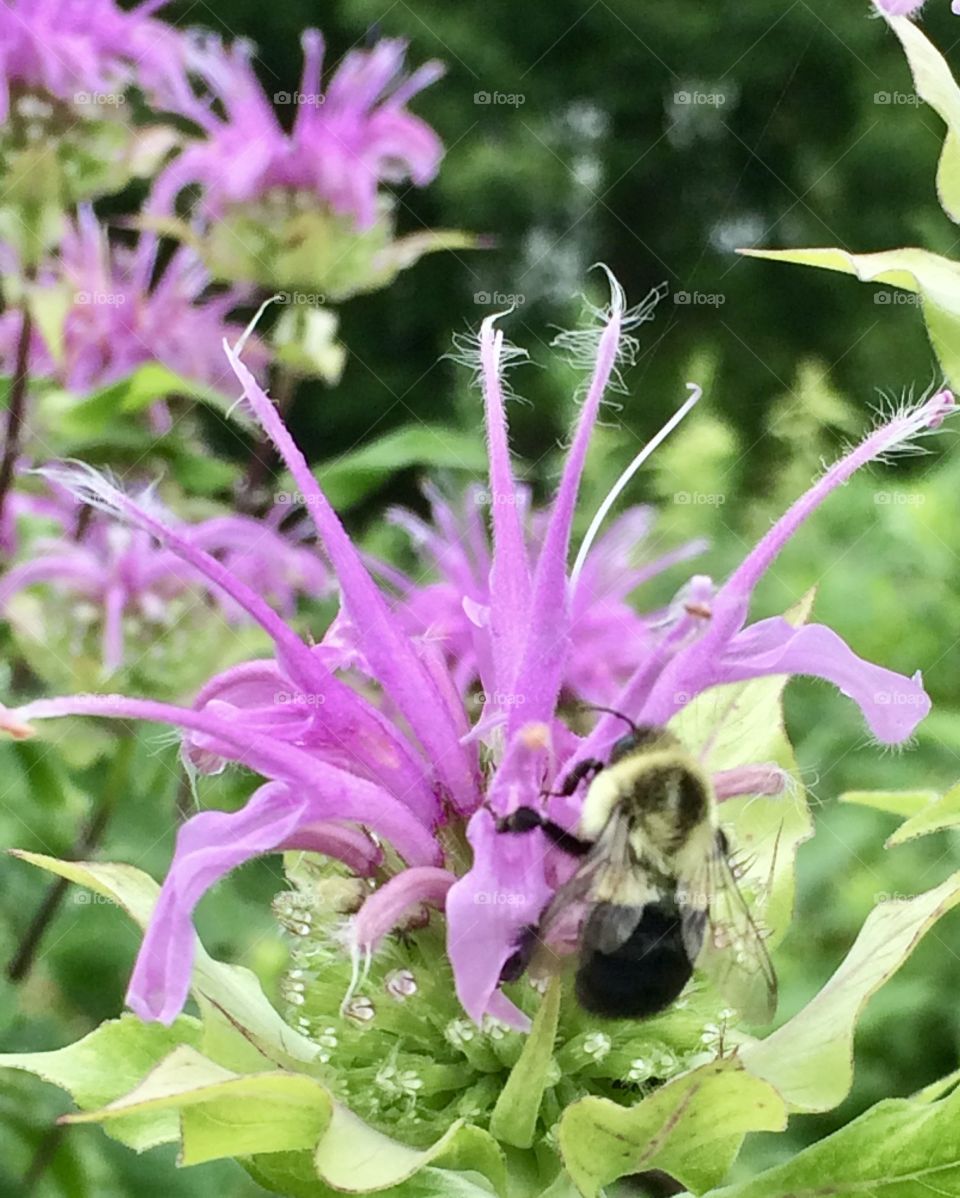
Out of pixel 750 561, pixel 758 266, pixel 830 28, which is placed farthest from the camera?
pixel 758 266

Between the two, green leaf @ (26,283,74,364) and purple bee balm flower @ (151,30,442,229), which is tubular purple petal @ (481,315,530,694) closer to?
green leaf @ (26,283,74,364)

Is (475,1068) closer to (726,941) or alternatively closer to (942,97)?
(726,941)

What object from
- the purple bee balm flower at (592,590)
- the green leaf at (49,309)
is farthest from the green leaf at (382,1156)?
the green leaf at (49,309)

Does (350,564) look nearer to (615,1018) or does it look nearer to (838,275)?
(615,1018)

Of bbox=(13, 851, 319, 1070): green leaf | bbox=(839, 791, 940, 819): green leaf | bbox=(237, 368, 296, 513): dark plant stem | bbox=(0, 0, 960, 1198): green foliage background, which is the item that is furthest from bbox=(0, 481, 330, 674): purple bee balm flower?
bbox=(0, 0, 960, 1198): green foliage background

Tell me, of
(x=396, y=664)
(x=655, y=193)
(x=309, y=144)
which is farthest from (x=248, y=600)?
(x=655, y=193)

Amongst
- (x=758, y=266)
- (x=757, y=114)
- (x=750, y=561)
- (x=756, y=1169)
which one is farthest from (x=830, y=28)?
(x=750, y=561)

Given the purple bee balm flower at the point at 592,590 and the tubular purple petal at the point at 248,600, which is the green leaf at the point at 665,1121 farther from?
the purple bee balm flower at the point at 592,590
